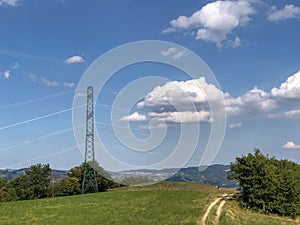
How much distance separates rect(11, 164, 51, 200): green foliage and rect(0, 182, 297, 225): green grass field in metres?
49.0

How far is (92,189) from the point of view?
87.1 m

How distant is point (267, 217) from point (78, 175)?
2317 inches

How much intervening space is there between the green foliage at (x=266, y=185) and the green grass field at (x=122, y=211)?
2.30 metres

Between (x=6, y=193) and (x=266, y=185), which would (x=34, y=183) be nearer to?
(x=6, y=193)

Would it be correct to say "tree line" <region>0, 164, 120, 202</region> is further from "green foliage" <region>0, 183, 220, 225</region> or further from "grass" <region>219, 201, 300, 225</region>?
"grass" <region>219, 201, 300, 225</region>

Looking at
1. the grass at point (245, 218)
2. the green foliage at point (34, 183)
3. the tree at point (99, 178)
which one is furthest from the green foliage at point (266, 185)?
the green foliage at point (34, 183)

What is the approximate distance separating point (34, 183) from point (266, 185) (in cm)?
7071

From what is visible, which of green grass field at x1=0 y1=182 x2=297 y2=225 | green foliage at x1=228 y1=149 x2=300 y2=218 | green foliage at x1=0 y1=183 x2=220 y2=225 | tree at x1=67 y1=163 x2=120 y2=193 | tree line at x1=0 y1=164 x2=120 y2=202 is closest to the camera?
green foliage at x1=0 y1=183 x2=220 y2=225

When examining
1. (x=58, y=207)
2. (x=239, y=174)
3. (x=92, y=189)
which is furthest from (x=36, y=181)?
(x=239, y=174)

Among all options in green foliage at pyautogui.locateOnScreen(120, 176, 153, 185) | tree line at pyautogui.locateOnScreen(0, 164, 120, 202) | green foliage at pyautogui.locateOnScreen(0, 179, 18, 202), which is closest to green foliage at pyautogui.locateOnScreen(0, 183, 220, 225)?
green foliage at pyautogui.locateOnScreen(120, 176, 153, 185)

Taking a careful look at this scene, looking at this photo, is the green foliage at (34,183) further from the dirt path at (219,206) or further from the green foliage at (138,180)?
the dirt path at (219,206)

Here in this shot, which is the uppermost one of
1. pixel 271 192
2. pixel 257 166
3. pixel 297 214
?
pixel 257 166

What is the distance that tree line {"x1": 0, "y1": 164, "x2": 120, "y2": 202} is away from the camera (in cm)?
8806

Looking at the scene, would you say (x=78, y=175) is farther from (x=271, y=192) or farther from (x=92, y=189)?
(x=271, y=192)
